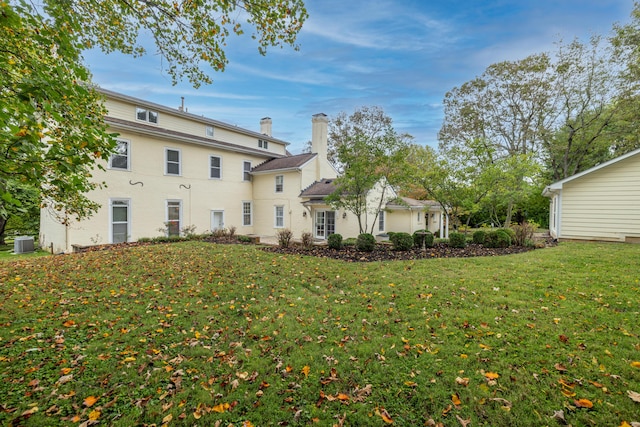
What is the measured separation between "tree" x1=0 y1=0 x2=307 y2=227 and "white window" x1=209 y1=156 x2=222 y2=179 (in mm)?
10717

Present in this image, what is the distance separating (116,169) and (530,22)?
17518mm

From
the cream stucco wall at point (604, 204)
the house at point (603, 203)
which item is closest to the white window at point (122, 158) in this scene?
the house at point (603, 203)

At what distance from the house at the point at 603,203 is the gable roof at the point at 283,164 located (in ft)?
41.2

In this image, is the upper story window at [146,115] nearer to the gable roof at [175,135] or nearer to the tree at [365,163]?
the gable roof at [175,135]

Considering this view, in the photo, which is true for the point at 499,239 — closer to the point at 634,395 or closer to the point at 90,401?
the point at 634,395

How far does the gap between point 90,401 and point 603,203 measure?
1618cm

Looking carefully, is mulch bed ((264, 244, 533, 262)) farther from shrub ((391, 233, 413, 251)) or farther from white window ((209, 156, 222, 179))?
white window ((209, 156, 222, 179))

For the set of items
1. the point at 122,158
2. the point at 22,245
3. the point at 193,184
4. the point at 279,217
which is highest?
the point at 122,158

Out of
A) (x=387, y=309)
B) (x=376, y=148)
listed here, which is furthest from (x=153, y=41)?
(x=376, y=148)

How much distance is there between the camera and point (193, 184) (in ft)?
51.4

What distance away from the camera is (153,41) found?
5191 mm

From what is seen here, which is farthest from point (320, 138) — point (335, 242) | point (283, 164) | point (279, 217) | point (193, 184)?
point (335, 242)

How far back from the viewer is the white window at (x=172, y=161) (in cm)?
1464

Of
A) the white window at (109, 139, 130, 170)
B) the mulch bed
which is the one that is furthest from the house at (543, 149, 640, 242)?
the white window at (109, 139, 130, 170)
